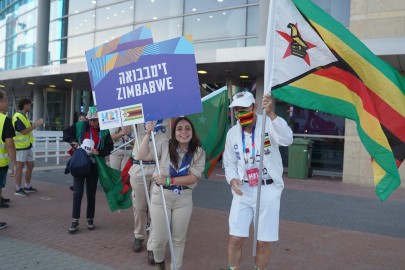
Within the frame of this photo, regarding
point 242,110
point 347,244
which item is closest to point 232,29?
point 347,244

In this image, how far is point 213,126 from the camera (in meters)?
5.55

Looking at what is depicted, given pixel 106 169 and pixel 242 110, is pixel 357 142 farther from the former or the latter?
pixel 242 110

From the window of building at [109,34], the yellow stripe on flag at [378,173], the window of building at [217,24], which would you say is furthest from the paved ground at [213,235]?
the window of building at [109,34]

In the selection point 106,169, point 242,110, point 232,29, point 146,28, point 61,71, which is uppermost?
point 232,29

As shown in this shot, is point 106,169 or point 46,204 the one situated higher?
point 106,169

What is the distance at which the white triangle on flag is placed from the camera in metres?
3.81

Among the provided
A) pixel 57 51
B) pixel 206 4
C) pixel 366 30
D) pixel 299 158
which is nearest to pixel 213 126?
pixel 299 158

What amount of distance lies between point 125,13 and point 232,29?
624 centimetres

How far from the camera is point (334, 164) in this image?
45.3 ft

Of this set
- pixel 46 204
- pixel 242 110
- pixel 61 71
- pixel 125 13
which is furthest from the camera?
pixel 125 13

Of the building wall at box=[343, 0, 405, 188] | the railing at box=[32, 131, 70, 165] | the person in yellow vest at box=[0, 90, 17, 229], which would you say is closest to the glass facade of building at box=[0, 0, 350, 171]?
the building wall at box=[343, 0, 405, 188]

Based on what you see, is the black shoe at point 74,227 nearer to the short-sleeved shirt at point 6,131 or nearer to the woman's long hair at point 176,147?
the short-sleeved shirt at point 6,131

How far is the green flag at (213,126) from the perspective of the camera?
18.0 feet

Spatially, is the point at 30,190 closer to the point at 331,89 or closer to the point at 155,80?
the point at 155,80
